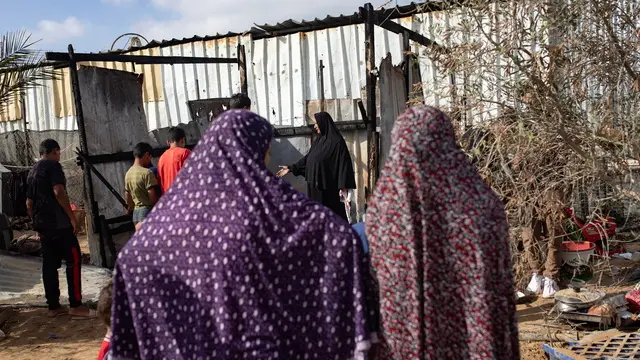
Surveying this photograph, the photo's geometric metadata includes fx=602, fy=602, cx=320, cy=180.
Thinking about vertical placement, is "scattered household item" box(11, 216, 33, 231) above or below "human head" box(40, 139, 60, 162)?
below

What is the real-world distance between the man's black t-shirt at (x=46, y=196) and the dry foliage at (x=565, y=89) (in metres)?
3.66

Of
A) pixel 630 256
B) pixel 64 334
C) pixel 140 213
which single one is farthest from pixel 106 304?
pixel 630 256

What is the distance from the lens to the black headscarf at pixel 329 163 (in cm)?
595

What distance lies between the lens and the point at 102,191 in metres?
7.00

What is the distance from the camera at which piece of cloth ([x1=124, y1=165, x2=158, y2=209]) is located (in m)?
5.70

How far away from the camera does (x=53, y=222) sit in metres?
5.50

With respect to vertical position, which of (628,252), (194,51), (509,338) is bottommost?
(628,252)

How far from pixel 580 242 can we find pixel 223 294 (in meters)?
5.13

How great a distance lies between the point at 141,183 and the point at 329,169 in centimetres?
181

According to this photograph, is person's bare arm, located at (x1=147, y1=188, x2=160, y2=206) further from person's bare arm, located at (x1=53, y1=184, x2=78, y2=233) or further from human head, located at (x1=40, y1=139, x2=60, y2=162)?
human head, located at (x1=40, y1=139, x2=60, y2=162)

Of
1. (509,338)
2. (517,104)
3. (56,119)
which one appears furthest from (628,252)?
(56,119)

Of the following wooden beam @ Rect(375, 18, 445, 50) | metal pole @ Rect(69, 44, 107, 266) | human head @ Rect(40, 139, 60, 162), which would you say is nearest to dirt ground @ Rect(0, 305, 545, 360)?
metal pole @ Rect(69, 44, 107, 266)

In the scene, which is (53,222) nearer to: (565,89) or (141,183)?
(141,183)

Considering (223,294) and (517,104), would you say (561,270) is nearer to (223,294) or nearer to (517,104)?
(517,104)
